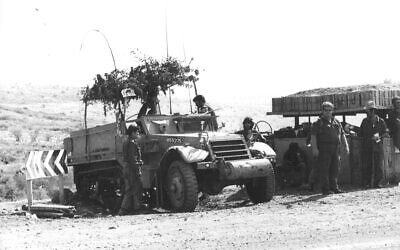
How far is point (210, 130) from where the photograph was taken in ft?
52.3

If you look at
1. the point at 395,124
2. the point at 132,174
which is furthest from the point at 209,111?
the point at 395,124

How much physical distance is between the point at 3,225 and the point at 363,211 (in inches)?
236

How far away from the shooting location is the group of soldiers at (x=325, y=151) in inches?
583

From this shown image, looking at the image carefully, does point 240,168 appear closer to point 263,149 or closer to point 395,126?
point 263,149

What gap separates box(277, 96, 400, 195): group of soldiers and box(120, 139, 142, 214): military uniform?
363 centimetres

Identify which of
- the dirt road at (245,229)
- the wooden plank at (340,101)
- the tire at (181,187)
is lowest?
the dirt road at (245,229)

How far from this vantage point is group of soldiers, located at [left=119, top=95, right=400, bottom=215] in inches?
583

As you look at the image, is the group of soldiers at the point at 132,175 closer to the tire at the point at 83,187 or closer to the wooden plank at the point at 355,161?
the tire at the point at 83,187

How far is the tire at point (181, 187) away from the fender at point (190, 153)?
20 cm

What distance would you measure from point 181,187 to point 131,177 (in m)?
1.29

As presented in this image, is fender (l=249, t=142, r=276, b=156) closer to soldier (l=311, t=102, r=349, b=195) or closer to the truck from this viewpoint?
the truck

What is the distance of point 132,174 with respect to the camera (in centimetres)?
1480

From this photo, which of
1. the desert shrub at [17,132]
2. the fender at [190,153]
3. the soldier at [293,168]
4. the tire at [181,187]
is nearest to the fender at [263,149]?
the fender at [190,153]

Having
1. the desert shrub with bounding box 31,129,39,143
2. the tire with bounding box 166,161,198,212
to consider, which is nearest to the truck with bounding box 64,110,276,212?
the tire with bounding box 166,161,198,212
